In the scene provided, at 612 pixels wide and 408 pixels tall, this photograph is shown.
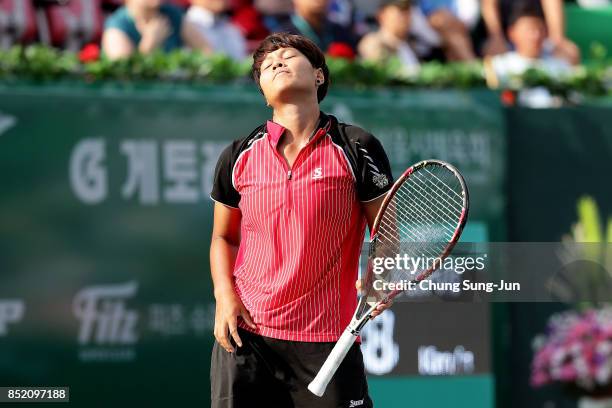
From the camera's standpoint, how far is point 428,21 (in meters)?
9.38

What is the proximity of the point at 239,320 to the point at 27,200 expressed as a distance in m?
2.95

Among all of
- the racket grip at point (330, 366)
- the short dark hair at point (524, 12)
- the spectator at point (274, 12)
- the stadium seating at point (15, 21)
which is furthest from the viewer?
the short dark hair at point (524, 12)

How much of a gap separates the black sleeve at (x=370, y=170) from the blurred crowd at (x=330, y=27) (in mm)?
3342

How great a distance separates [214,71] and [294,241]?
10.8 feet

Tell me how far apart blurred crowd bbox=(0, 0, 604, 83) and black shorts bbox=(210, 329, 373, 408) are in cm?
344

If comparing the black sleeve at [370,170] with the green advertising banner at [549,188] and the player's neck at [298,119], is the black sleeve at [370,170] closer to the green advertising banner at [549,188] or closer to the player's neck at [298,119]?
the player's neck at [298,119]

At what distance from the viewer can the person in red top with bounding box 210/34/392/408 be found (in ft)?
13.2

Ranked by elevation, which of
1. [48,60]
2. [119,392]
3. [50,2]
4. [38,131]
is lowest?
[119,392]

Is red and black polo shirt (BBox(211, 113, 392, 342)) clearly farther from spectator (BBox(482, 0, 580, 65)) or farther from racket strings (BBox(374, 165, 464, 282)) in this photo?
spectator (BBox(482, 0, 580, 65))

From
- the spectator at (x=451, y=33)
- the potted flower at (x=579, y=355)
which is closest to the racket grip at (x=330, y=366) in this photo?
the potted flower at (x=579, y=355)

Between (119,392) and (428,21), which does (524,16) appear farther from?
(119,392)

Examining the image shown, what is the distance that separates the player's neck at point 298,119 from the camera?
4059mm

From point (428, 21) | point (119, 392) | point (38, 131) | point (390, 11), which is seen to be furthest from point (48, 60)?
point (428, 21)

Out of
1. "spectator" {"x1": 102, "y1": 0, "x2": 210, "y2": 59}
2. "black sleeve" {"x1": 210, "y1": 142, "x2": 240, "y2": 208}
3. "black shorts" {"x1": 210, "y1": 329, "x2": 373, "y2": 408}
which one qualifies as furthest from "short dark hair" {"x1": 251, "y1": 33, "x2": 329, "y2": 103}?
"spectator" {"x1": 102, "y1": 0, "x2": 210, "y2": 59}
